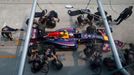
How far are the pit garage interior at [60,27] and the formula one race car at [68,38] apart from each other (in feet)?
1.54

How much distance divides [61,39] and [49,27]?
192cm

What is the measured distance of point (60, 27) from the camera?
1529cm

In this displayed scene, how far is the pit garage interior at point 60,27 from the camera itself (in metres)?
12.8

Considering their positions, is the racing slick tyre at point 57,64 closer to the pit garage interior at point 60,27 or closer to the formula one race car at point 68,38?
the pit garage interior at point 60,27

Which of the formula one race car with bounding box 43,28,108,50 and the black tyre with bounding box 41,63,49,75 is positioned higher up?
the formula one race car with bounding box 43,28,108,50

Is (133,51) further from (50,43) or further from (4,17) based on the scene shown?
(4,17)

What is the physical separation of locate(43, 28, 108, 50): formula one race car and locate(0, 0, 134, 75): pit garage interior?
→ 0.47 meters

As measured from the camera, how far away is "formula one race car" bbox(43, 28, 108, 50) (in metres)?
13.4

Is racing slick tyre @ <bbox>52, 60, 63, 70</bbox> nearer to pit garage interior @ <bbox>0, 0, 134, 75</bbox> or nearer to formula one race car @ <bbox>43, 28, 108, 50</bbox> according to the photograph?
pit garage interior @ <bbox>0, 0, 134, 75</bbox>

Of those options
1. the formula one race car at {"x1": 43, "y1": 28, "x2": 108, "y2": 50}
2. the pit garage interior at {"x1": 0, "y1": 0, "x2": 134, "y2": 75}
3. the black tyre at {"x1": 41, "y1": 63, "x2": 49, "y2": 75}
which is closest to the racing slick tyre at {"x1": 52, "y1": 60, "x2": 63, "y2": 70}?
the pit garage interior at {"x1": 0, "y1": 0, "x2": 134, "y2": 75}

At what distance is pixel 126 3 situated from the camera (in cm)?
1728

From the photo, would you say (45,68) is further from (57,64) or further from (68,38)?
(68,38)

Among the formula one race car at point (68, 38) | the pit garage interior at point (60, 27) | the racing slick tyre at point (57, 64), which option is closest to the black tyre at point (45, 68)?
the pit garage interior at point (60, 27)

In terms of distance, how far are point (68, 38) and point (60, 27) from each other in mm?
1910
